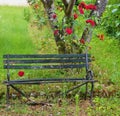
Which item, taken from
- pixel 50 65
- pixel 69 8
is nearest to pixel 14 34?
pixel 69 8

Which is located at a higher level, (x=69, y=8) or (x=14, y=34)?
(x=69, y=8)

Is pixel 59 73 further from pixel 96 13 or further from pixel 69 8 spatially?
pixel 96 13

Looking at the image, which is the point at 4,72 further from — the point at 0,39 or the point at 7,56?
the point at 0,39

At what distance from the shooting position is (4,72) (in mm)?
7754

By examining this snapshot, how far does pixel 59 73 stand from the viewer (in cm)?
753

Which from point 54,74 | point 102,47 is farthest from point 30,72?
point 102,47

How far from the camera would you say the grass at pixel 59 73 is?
241 inches

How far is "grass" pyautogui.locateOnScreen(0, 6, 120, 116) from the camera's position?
6.12 metres

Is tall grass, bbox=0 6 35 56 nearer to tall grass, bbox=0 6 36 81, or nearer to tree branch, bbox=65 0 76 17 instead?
tall grass, bbox=0 6 36 81

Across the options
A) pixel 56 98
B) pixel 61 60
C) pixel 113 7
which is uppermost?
pixel 113 7

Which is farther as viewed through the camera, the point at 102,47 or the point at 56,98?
the point at 102,47

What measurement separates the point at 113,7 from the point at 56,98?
18.8 feet

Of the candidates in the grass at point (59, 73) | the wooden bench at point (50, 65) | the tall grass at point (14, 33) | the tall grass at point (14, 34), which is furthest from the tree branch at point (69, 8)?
the tall grass at point (14, 33)

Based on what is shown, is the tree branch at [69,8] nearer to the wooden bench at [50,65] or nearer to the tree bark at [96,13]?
the tree bark at [96,13]
